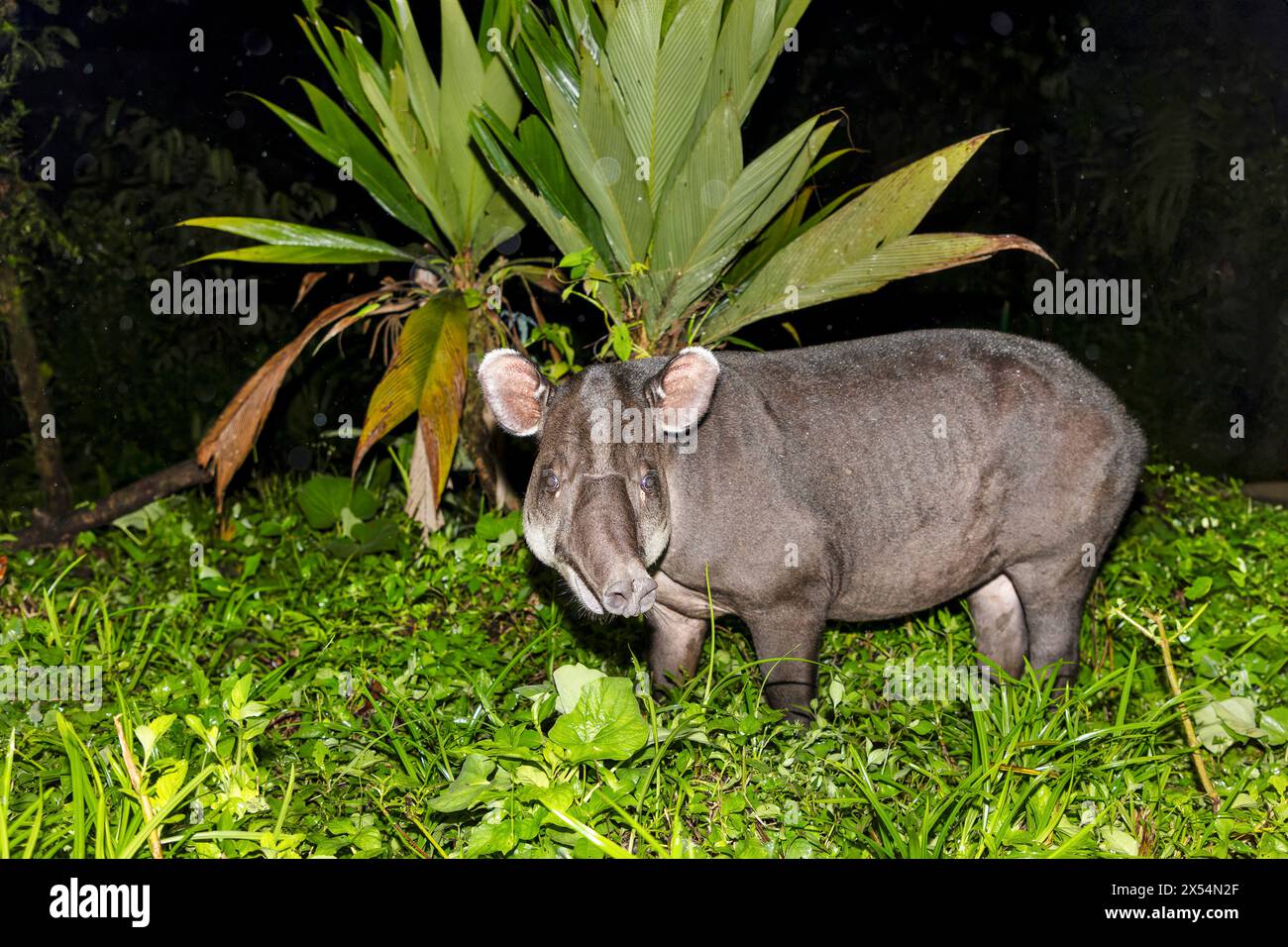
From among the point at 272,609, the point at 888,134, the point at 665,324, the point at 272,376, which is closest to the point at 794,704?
the point at 665,324

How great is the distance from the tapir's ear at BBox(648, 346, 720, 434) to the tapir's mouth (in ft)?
1.83

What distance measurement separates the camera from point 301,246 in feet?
16.4

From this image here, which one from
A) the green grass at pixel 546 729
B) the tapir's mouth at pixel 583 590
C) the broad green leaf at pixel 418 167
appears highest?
the broad green leaf at pixel 418 167

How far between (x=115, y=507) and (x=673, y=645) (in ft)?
11.3

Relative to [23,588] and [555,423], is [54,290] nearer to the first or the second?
[23,588]

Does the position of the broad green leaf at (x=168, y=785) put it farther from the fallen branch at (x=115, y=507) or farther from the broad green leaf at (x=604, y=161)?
the fallen branch at (x=115, y=507)

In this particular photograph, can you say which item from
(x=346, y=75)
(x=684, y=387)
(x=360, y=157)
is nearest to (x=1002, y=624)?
(x=684, y=387)

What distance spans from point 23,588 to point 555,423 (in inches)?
130

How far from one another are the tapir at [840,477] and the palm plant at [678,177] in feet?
2.03

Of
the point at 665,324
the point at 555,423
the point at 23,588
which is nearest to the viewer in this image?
the point at 555,423

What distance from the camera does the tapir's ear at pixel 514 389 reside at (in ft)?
11.3

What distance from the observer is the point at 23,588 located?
17.5ft

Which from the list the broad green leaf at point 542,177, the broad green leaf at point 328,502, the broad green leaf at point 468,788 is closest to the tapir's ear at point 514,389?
the broad green leaf at point 468,788
